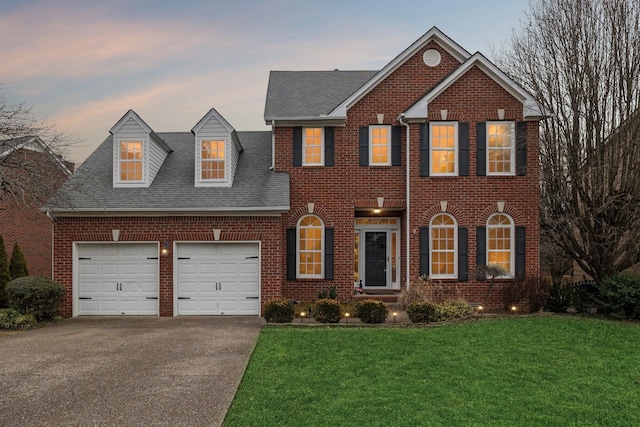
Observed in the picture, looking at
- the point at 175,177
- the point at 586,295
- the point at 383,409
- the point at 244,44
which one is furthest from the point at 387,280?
the point at 244,44

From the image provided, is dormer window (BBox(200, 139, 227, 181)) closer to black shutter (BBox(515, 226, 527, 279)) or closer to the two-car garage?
the two-car garage

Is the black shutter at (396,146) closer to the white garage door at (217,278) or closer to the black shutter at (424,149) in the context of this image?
the black shutter at (424,149)

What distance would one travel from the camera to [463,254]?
13945 millimetres

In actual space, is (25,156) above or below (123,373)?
above

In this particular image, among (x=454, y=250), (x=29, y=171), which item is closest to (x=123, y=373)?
(x=29, y=171)

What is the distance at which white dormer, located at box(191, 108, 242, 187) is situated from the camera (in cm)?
1419

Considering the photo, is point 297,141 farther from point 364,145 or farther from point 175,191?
point 175,191

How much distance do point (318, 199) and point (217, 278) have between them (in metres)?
4.22

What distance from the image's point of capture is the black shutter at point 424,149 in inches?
555

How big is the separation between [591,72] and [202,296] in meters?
13.9

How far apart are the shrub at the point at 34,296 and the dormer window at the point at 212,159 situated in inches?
222

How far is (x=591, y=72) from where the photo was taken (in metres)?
12.9

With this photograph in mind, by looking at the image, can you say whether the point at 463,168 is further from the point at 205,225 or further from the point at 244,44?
the point at 244,44

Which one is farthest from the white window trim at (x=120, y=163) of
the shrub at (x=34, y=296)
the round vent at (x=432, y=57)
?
the round vent at (x=432, y=57)
